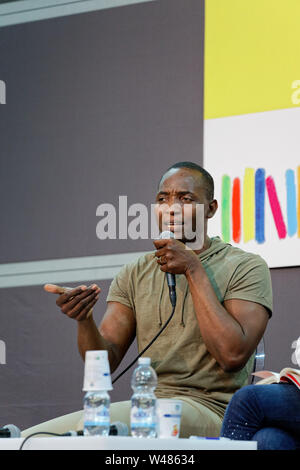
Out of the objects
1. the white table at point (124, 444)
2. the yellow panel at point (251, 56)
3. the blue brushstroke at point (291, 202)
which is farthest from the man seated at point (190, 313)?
the yellow panel at point (251, 56)

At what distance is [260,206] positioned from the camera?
300 centimetres

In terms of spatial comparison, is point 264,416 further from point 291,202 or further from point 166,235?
point 291,202

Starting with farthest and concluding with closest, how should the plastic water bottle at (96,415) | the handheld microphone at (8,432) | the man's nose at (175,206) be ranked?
the man's nose at (175,206) → the handheld microphone at (8,432) → the plastic water bottle at (96,415)

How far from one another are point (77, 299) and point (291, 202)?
1.13m

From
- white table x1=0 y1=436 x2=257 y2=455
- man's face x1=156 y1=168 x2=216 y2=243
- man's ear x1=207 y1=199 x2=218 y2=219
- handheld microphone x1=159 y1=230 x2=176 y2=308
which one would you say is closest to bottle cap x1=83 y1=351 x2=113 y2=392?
white table x1=0 y1=436 x2=257 y2=455

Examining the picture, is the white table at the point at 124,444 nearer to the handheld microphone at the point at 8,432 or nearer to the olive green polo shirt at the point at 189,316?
the handheld microphone at the point at 8,432

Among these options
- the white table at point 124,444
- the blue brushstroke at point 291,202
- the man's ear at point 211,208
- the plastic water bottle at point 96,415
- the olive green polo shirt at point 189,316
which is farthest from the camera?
the blue brushstroke at point 291,202

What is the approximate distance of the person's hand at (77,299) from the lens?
2.10 metres

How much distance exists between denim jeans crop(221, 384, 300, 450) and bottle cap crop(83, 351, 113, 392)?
0.37m

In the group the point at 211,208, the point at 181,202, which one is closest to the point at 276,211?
the point at 211,208

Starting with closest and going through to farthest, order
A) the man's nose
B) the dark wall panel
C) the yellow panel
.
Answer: the man's nose < the yellow panel < the dark wall panel

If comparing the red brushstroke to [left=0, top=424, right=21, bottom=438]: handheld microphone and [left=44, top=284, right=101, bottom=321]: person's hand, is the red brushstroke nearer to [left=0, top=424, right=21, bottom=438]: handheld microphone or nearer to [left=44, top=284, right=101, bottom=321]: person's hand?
[left=44, top=284, right=101, bottom=321]: person's hand

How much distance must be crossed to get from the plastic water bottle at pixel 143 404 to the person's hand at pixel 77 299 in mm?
397

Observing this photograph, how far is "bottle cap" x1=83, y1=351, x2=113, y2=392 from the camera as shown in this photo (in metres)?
1.62
